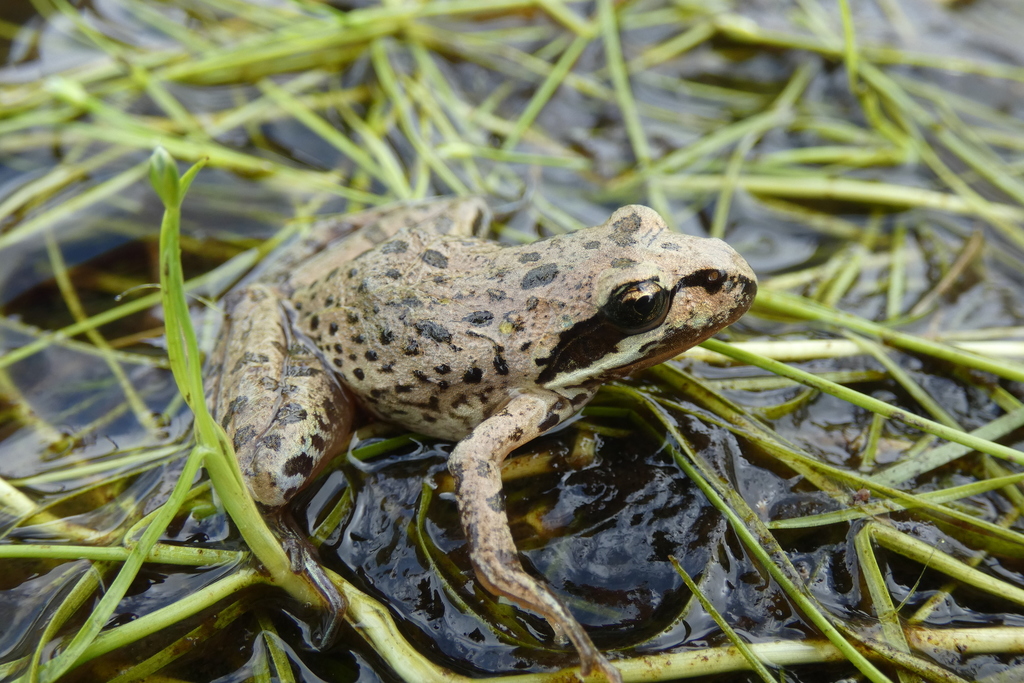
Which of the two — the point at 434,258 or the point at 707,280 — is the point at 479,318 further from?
the point at 707,280

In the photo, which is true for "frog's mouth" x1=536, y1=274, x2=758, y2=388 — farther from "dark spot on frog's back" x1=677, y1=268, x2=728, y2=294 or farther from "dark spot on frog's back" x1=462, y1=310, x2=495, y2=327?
"dark spot on frog's back" x1=462, y1=310, x2=495, y2=327

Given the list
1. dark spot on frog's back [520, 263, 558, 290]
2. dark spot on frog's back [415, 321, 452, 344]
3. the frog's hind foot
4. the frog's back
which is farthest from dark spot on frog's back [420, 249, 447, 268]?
the frog's hind foot

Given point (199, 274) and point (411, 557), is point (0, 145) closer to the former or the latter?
point (199, 274)

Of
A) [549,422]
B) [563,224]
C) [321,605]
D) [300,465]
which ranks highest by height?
[563,224]

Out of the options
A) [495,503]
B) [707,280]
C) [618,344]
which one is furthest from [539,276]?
[495,503]

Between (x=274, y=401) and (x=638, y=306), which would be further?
(x=274, y=401)

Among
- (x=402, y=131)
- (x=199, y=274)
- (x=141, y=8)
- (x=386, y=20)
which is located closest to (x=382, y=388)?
(x=199, y=274)
